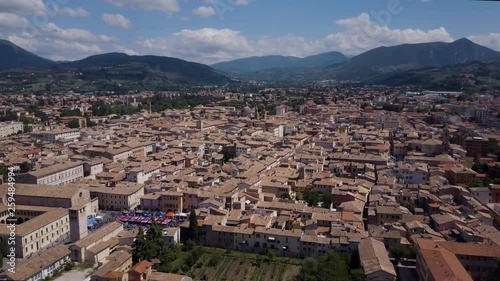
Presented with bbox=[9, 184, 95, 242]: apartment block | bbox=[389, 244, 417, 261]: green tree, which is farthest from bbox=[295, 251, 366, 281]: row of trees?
bbox=[9, 184, 95, 242]: apartment block

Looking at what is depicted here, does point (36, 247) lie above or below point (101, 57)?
below

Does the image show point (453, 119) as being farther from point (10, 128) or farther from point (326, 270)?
point (10, 128)

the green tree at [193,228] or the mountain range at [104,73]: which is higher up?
the mountain range at [104,73]

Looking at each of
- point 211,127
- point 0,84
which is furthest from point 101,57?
point 211,127

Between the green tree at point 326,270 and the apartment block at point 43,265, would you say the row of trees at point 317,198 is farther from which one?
the apartment block at point 43,265

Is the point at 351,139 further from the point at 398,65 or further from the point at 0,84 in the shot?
the point at 398,65

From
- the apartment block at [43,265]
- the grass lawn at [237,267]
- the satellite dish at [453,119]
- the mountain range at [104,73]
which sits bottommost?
the grass lawn at [237,267]

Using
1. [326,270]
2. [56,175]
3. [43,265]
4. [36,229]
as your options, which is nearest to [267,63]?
[56,175]

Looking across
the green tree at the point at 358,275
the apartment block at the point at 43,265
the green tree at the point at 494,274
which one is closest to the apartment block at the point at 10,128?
the apartment block at the point at 43,265
